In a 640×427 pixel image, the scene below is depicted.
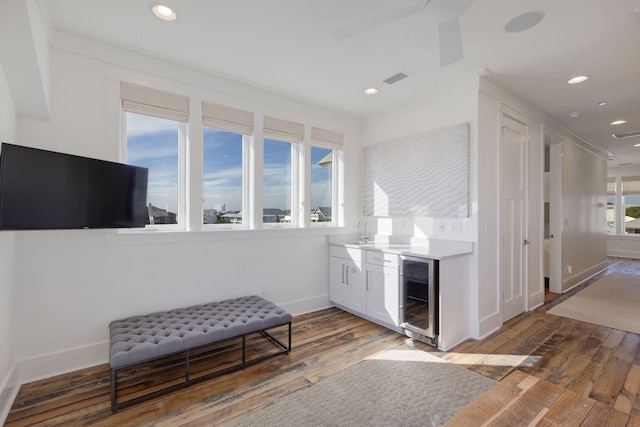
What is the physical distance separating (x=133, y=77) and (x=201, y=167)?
3.23ft

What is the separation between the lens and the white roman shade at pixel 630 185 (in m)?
8.81

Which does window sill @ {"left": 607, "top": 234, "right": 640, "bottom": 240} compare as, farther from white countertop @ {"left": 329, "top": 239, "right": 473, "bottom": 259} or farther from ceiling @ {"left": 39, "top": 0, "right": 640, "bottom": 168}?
white countertop @ {"left": 329, "top": 239, "right": 473, "bottom": 259}

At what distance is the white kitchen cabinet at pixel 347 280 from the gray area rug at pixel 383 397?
1014mm

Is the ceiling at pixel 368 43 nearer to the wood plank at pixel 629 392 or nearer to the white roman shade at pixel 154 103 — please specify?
the white roman shade at pixel 154 103

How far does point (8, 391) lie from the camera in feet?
6.70

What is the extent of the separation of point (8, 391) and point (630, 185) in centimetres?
1349

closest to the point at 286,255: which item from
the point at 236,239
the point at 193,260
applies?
the point at 236,239

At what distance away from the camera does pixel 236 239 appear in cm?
337

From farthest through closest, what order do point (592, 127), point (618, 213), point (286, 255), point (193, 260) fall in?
point (618, 213)
point (592, 127)
point (286, 255)
point (193, 260)

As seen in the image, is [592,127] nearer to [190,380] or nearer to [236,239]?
[236,239]

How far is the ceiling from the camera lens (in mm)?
2125

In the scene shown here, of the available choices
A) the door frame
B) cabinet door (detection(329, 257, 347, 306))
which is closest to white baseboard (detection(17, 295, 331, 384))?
cabinet door (detection(329, 257, 347, 306))

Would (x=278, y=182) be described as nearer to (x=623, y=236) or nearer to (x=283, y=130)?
(x=283, y=130)

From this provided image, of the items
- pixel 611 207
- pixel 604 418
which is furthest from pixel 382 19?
pixel 611 207
